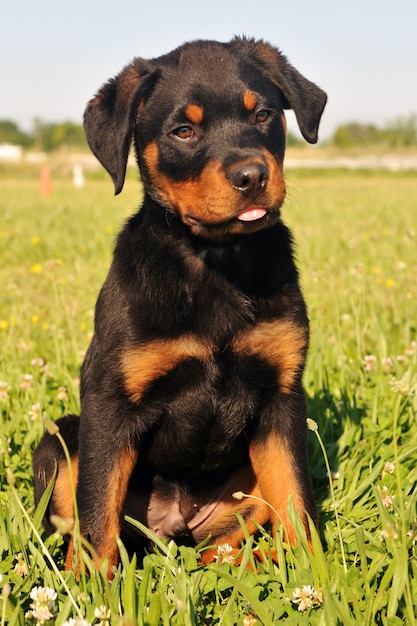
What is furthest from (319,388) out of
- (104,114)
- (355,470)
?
(104,114)

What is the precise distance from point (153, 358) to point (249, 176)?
25.7 inches

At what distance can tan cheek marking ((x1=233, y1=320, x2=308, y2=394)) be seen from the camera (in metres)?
2.61

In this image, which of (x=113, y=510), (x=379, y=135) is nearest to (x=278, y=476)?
(x=113, y=510)

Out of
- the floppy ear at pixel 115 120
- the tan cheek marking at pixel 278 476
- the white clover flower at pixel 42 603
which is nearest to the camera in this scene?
the white clover flower at pixel 42 603

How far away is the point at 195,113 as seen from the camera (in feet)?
8.87

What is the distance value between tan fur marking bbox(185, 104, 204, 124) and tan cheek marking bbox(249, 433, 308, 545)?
1.11m

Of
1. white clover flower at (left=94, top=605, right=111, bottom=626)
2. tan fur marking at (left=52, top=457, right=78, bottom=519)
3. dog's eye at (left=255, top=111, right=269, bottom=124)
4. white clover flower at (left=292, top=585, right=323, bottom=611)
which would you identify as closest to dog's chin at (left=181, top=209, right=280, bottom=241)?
dog's eye at (left=255, top=111, right=269, bottom=124)

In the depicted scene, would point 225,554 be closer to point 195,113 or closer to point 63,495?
point 63,495

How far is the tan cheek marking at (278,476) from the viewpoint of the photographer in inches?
104

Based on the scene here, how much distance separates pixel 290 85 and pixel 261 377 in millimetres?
1137

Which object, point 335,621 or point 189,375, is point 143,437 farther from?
point 335,621

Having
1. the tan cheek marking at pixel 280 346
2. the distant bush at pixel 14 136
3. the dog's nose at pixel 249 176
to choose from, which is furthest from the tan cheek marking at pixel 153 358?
the distant bush at pixel 14 136

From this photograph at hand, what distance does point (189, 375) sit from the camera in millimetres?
2584

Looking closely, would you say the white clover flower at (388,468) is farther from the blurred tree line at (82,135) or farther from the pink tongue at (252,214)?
the blurred tree line at (82,135)
